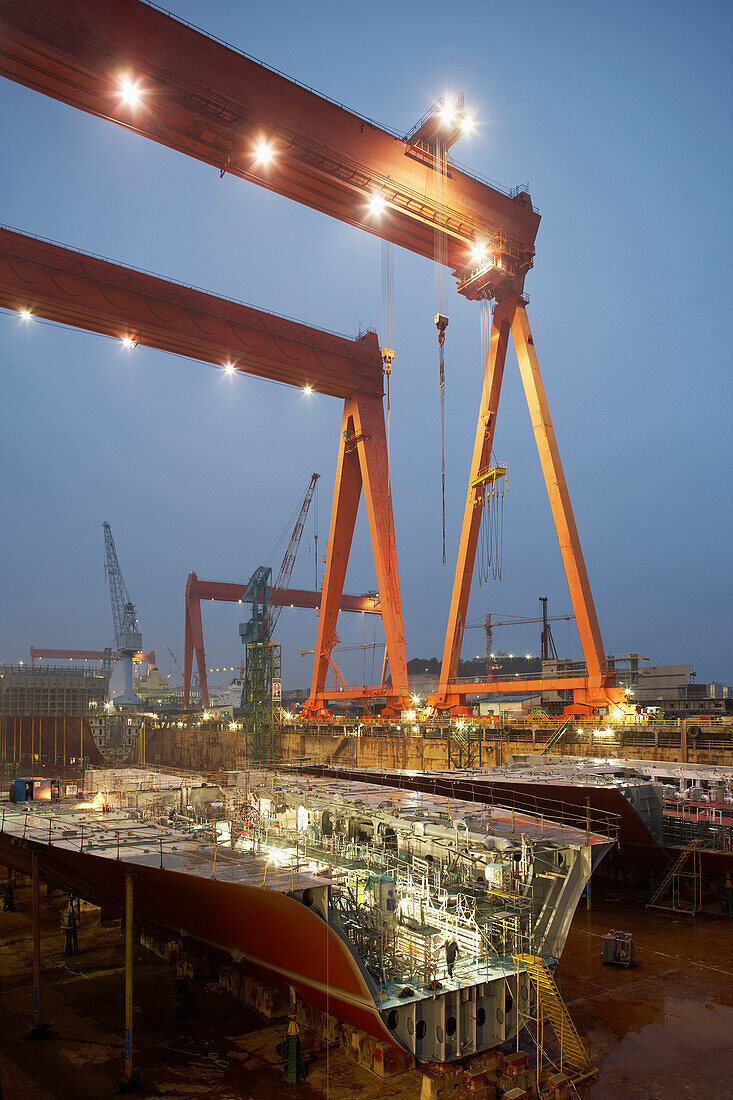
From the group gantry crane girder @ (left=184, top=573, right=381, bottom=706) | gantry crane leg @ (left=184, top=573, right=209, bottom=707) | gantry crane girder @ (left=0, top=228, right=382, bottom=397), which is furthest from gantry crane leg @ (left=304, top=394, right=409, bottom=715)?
gantry crane leg @ (left=184, top=573, right=209, bottom=707)

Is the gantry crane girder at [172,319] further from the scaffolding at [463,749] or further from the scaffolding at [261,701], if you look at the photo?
the scaffolding at [463,749]

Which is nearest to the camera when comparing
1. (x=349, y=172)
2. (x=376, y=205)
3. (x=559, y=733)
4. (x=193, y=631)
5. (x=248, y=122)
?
(x=248, y=122)

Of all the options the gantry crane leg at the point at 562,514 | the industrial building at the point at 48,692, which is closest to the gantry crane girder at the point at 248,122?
the gantry crane leg at the point at 562,514

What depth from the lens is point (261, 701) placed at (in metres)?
41.5

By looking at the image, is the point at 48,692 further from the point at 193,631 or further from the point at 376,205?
the point at 376,205

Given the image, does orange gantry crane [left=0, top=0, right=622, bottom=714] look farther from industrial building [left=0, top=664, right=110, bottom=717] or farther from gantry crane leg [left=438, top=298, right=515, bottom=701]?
industrial building [left=0, top=664, right=110, bottom=717]

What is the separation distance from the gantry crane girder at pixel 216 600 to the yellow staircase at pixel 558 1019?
6084cm

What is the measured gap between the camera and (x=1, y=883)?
21.0 meters

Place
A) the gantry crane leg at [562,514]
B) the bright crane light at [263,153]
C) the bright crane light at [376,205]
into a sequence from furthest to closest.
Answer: the gantry crane leg at [562,514] < the bright crane light at [376,205] < the bright crane light at [263,153]

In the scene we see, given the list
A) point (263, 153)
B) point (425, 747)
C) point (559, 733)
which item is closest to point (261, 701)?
point (425, 747)

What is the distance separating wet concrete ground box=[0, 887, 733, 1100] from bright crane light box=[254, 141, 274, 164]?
2335 cm

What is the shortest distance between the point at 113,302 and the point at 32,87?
8.20 meters

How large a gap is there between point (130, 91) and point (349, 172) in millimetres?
7384

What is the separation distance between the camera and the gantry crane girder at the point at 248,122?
20.4 m
